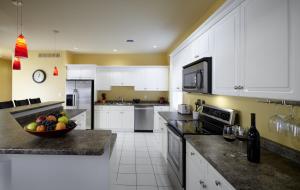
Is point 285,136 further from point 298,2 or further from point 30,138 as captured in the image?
point 30,138

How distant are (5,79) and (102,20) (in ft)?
25.9

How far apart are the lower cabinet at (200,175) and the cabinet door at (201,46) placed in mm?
1315

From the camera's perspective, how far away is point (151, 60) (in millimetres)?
6844

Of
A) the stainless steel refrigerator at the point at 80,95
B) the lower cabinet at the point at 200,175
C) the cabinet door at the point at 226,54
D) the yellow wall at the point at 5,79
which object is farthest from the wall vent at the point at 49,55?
the lower cabinet at the point at 200,175

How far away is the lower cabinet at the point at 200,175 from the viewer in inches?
50.1

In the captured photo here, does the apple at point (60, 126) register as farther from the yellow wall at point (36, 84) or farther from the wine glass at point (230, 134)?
the yellow wall at point (36, 84)

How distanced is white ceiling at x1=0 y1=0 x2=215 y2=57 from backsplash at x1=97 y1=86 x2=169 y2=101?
205 centimetres

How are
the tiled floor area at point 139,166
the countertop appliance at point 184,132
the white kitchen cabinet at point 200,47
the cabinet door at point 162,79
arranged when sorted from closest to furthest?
the countertop appliance at point 184,132 < the white kitchen cabinet at point 200,47 < the tiled floor area at point 139,166 < the cabinet door at point 162,79

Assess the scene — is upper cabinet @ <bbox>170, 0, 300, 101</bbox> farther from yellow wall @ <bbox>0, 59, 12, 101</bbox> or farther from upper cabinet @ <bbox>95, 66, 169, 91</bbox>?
yellow wall @ <bbox>0, 59, 12, 101</bbox>

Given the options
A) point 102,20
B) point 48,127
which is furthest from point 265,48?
point 102,20

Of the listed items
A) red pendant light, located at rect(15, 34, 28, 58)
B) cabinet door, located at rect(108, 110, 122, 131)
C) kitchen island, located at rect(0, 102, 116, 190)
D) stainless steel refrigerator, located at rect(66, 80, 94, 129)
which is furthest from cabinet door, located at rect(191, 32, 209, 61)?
stainless steel refrigerator, located at rect(66, 80, 94, 129)

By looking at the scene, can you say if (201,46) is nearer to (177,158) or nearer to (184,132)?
(184,132)

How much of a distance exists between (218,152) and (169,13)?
2.43 meters

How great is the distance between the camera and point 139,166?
3471 mm
